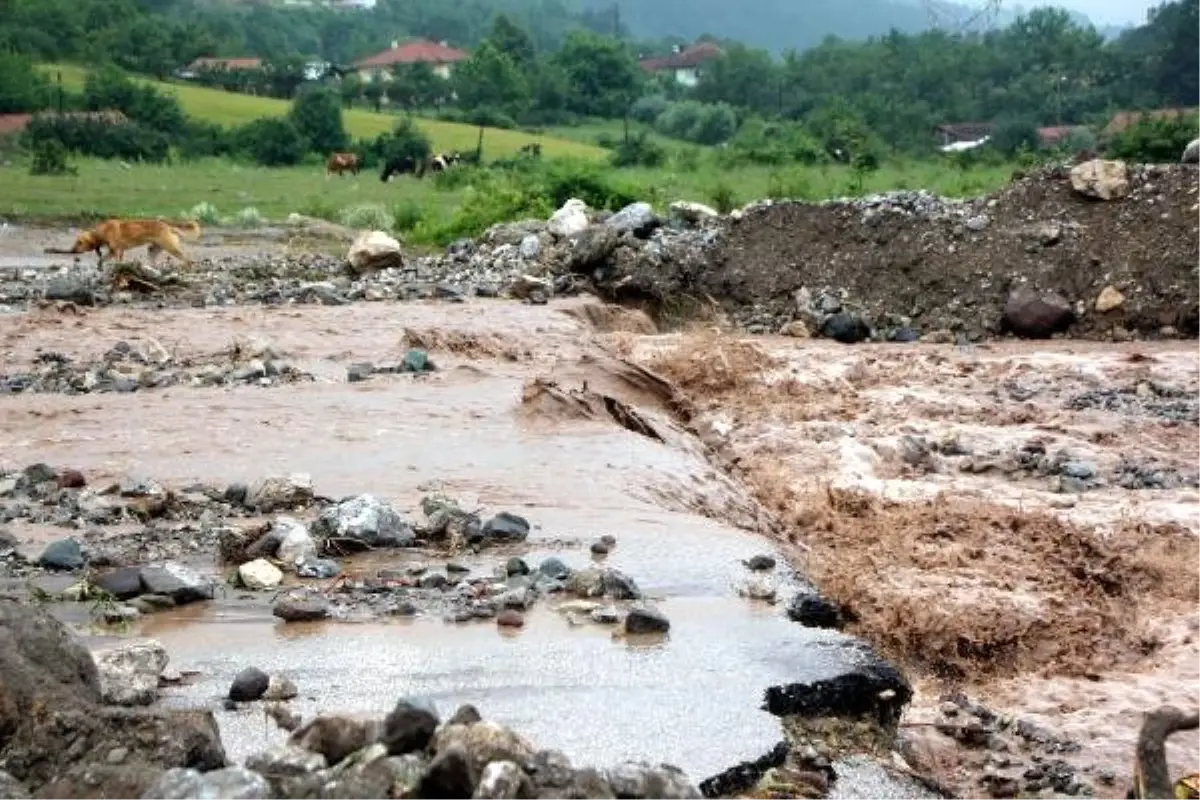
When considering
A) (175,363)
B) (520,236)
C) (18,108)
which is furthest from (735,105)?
(175,363)

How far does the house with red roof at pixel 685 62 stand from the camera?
83750mm

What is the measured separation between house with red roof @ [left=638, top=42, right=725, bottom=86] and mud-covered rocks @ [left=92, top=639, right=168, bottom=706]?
78092 millimetres

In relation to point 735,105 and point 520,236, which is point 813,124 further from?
point 520,236

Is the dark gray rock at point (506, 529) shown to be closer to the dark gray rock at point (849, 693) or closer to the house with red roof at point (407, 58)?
the dark gray rock at point (849, 693)

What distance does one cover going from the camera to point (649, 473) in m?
7.09

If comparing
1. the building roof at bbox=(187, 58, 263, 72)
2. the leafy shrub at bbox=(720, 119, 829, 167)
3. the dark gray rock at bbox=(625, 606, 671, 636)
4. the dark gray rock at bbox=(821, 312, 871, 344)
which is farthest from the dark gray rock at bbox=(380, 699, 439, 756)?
the building roof at bbox=(187, 58, 263, 72)

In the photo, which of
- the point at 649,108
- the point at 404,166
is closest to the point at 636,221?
the point at 404,166

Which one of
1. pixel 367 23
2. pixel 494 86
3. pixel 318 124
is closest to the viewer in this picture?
pixel 318 124

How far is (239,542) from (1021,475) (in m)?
4.64

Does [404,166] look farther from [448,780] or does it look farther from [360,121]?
[448,780]

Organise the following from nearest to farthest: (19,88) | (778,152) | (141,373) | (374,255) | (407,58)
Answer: (141,373), (374,255), (778,152), (19,88), (407,58)

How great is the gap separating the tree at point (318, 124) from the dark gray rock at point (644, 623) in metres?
37.6

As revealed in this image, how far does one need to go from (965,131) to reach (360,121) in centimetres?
1937

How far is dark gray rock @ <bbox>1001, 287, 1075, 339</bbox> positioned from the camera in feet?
44.0
